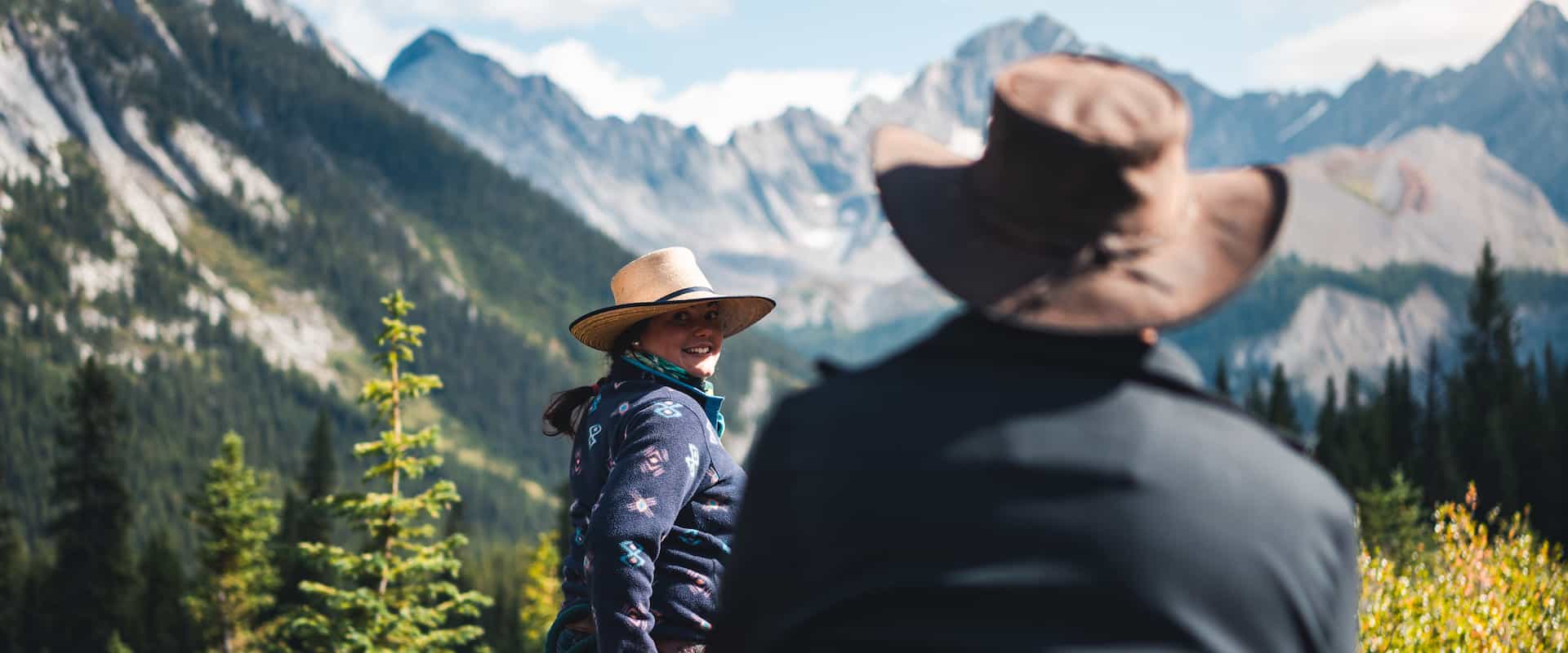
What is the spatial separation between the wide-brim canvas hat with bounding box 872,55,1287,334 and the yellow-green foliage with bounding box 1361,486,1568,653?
189 inches

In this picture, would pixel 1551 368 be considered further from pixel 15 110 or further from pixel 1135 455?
pixel 15 110

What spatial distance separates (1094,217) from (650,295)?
9.93 ft

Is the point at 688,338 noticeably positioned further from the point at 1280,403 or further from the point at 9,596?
the point at 1280,403

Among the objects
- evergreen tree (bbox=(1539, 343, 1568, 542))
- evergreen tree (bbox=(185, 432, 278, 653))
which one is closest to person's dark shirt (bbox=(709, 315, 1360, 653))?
evergreen tree (bbox=(185, 432, 278, 653))

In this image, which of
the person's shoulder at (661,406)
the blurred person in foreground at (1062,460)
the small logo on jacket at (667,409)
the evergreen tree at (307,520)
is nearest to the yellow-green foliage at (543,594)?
the evergreen tree at (307,520)

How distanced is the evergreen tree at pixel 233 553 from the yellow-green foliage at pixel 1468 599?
147ft

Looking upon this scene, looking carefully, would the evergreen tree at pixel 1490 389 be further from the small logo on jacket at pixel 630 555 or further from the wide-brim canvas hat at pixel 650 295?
the small logo on jacket at pixel 630 555

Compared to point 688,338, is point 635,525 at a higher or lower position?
lower

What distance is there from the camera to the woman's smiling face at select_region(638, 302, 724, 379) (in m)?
4.94

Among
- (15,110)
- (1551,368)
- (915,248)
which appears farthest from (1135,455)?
(15,110)

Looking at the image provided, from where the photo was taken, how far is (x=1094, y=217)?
90.2 inches

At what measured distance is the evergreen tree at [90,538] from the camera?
5534cm

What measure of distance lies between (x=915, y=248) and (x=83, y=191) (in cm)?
22112

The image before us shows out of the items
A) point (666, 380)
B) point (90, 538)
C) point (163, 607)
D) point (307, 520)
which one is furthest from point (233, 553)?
point (666, 380)
